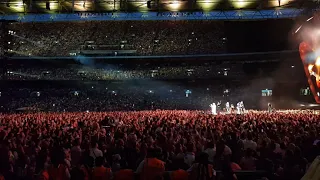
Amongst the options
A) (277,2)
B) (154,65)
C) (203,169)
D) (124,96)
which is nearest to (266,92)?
(154,65)

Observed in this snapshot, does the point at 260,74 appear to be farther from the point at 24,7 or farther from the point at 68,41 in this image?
the point at 24,7

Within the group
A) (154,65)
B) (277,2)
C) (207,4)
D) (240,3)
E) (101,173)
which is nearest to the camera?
(101,173)

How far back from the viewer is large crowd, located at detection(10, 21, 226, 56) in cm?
4041

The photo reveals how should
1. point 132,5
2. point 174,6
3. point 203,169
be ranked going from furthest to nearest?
point 132,5
point 174,6
point 203,169

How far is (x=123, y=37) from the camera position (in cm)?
4275

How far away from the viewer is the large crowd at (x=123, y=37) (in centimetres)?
4041

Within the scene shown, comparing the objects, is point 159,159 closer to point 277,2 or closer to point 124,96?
point 277,2

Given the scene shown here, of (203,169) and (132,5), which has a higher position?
(132,5)

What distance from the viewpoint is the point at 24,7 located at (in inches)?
723

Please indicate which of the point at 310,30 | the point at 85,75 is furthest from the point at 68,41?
the point at 310,30

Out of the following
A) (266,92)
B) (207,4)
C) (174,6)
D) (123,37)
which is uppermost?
(123,37)

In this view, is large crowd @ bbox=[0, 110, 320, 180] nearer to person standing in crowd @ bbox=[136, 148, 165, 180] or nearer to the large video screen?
person standing in crowd @ bbox=[136, 148, 165, 180]

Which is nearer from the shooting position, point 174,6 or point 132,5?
point 174,6

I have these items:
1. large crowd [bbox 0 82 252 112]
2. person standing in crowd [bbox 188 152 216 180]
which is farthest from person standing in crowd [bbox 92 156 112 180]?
large crowd [bbox 0 82 252 112]
